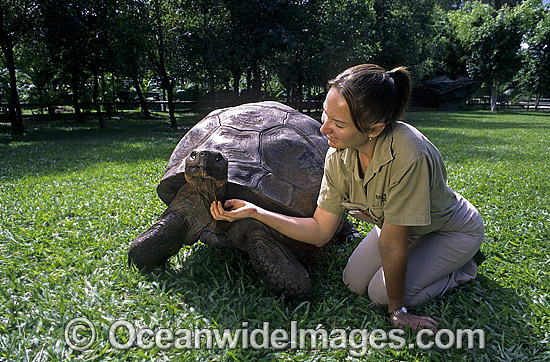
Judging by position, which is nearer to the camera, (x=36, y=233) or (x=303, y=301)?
(x=303, y=301)

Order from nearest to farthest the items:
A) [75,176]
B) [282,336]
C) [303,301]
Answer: [282,336], [303,301], [75,176]

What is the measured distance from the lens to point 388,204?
1.62 meters

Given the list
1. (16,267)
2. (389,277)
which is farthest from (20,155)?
(389,277)

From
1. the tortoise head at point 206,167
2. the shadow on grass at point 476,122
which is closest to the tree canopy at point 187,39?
the shadow on grass at point 476,122

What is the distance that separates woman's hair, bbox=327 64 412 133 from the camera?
1474 mm

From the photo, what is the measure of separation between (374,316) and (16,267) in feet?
6.83

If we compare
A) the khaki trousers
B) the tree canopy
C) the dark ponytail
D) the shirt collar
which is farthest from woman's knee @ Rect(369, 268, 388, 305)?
the tree canopy

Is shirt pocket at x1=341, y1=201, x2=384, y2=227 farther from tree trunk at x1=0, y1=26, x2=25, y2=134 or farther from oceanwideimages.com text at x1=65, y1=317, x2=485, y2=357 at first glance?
tree trunk at x1=0, y1=26, x2=25, y2=134

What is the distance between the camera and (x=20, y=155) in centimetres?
649

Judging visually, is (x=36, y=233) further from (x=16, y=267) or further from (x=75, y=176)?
(x=75, y=176)

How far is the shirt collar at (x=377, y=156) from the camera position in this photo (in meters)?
1.63

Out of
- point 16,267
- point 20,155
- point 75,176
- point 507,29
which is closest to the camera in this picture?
point 16,267

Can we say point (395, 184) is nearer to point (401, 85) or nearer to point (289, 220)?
point (401, 85)

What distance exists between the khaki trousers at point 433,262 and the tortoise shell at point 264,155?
46 cm
